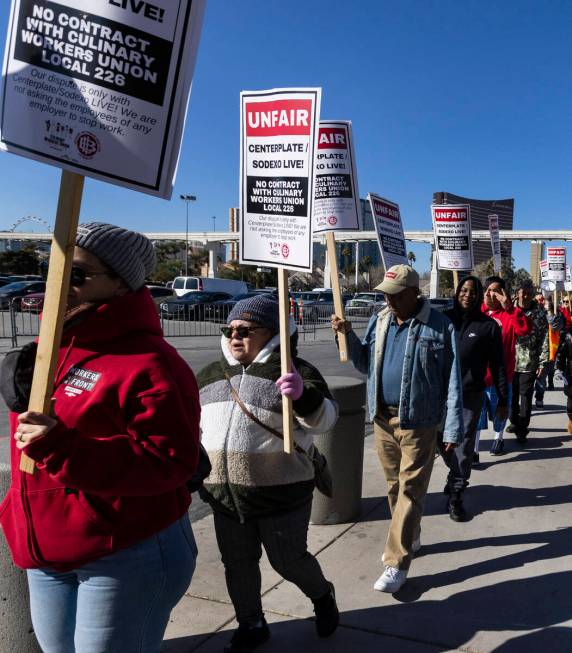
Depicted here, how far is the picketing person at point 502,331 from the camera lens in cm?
674

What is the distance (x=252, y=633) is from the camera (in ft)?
10.2

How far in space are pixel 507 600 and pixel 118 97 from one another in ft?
11.1

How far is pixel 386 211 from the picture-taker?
6.17 m

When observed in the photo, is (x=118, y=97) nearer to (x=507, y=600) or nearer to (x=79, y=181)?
(x=79, y=181)

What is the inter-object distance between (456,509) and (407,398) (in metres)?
1.57

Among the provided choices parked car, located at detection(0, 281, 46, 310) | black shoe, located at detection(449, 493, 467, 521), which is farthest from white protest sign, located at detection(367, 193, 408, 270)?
parked car, located at detection(0, 281, 46, 310)

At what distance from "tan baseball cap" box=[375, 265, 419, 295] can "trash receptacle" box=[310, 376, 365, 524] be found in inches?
42.7

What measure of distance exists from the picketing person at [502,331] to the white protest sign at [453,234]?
1.03 metres

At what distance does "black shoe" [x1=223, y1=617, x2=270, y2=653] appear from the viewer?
3.07m

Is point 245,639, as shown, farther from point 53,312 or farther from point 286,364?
point 53,312

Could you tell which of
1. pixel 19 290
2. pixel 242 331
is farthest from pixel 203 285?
pixel 242 331

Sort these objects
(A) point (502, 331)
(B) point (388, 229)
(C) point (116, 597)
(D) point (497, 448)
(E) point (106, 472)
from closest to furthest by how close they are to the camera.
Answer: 1. (E) point (106, 472)
2. (C) point (116, 597)
3. (B) point (388, 229)
4. (D) point (497, 448)
5. (A) point (502, 331)

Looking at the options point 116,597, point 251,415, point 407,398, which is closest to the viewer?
point 116,597

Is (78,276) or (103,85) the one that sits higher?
(103,85)
